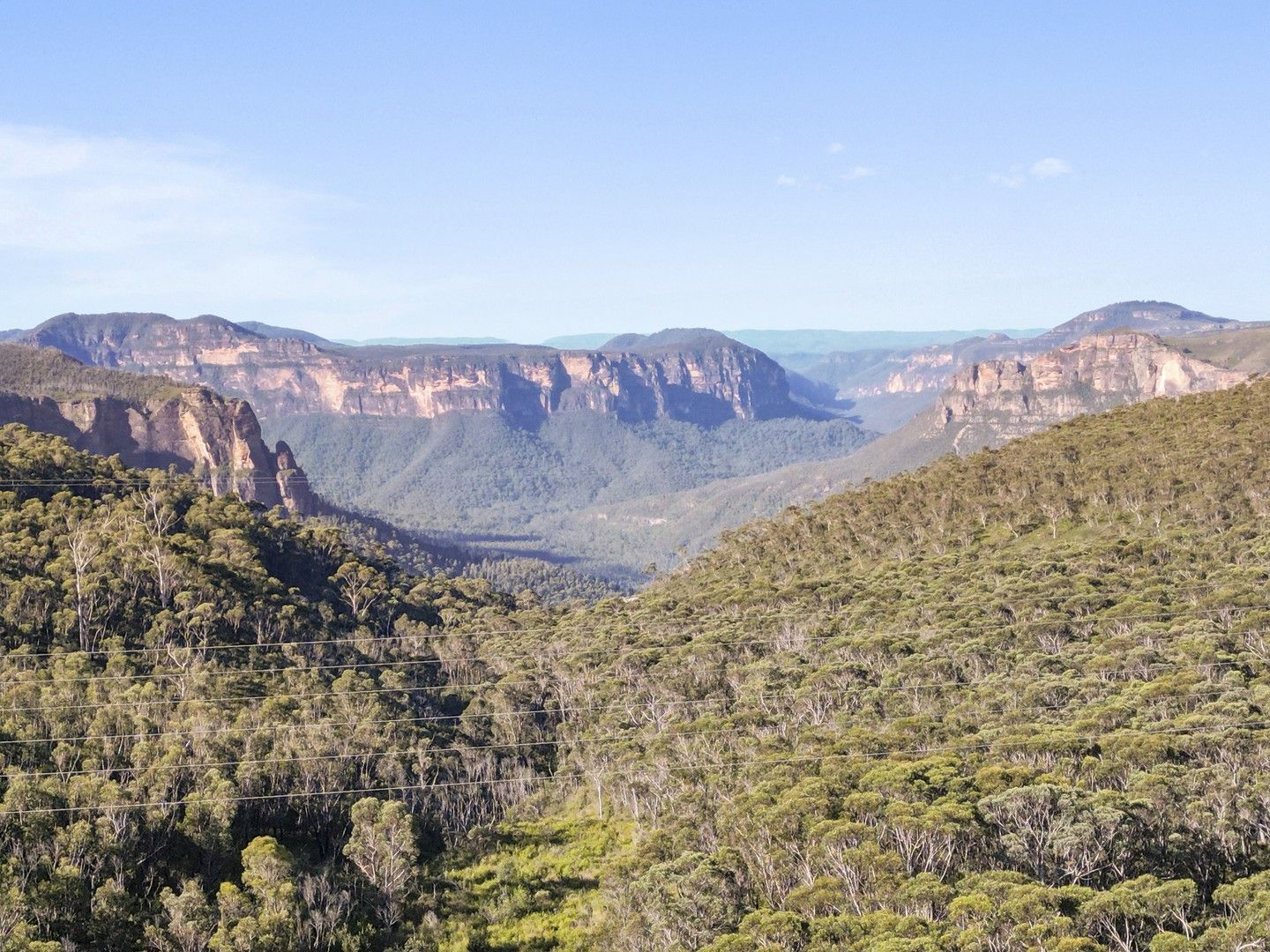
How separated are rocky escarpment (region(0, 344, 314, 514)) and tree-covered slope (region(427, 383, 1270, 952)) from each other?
4004 inches

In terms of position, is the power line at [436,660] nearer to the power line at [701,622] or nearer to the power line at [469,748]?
the power line at [701,622]

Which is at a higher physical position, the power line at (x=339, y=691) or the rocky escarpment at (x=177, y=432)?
the rocky escarpment at (x=177, y=432)

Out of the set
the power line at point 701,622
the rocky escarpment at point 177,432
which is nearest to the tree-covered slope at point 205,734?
the power line at point 701,622

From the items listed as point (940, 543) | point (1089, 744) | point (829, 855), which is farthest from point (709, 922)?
point (940, 543)

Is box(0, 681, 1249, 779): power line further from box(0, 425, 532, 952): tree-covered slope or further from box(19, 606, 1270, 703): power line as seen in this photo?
box(19, 606, 1270, 703): power line

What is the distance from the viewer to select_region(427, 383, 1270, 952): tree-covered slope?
3603 cm

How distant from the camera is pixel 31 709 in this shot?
50469 mm

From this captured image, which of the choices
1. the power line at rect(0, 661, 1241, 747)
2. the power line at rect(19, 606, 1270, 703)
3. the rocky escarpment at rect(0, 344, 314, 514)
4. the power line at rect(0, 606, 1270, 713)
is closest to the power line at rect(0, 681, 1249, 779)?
the power line at rect(0, 661, 1241, 747)

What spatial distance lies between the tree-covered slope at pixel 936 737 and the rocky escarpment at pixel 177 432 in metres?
102

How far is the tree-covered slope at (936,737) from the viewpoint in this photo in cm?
3603

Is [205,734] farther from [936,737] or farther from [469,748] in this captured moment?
[936,737]

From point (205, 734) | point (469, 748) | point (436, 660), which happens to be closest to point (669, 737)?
point (469, 748)

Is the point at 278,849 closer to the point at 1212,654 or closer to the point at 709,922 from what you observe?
the point at 709,922

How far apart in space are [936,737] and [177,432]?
6124 inches
